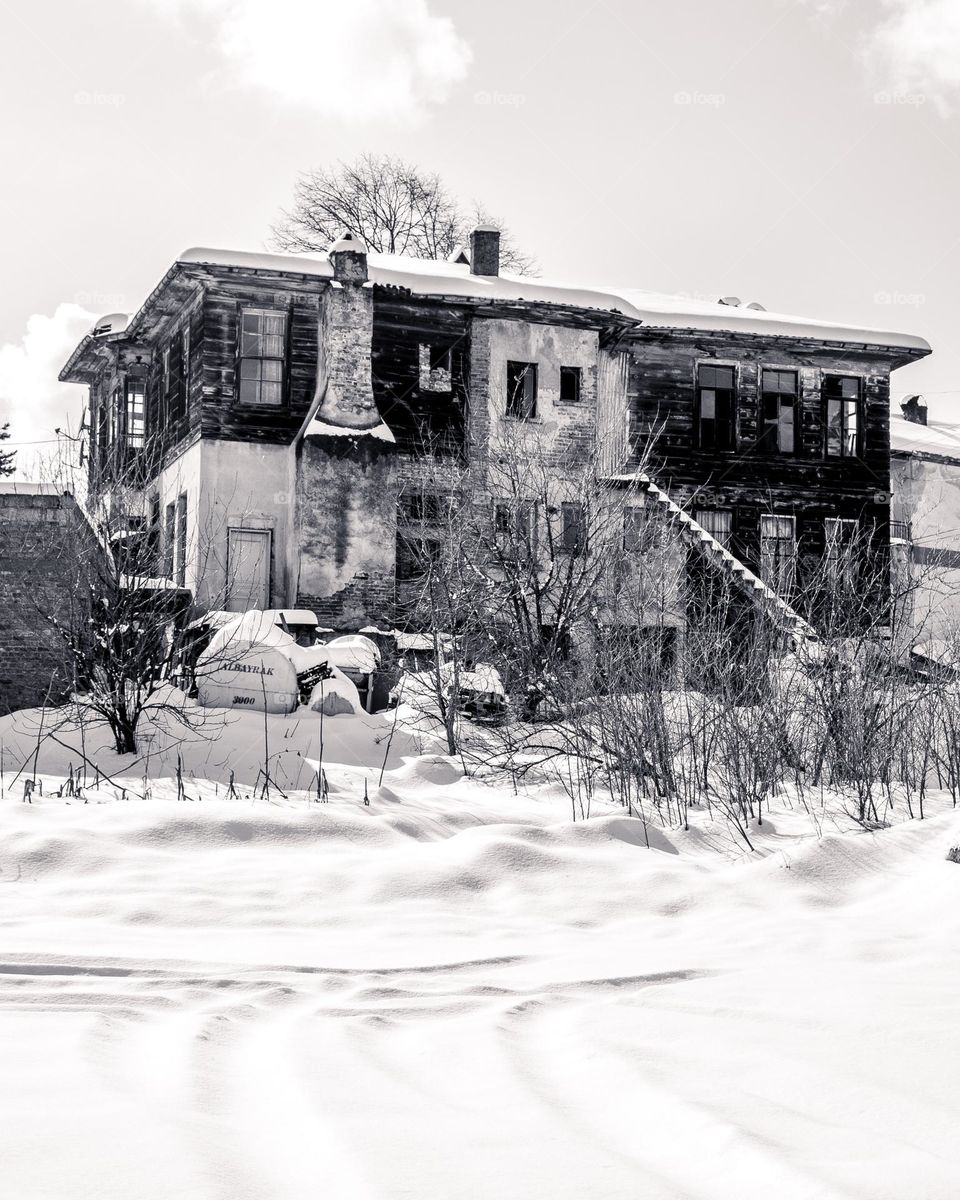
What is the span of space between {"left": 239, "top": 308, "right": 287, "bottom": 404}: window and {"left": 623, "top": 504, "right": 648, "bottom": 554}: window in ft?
22.3

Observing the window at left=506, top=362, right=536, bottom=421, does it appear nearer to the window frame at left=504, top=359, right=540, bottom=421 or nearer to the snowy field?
the window frame at left=504, top=359, right=540, bottom=421

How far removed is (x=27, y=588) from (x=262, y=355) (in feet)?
25.7

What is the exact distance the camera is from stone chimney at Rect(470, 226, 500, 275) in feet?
81.0

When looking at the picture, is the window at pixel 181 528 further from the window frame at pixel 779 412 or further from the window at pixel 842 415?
the window at pixel 842 415

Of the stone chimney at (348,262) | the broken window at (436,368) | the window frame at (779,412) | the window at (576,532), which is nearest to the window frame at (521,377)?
the broken window at (436,368)

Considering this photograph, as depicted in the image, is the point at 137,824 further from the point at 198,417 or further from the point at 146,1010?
the point at 198,417

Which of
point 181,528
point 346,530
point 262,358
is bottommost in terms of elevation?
point 346,530

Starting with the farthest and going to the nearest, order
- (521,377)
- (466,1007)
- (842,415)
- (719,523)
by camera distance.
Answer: (842,415)
(719,523)
(521,377)
(466,1007)

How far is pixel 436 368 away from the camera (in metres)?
23.1

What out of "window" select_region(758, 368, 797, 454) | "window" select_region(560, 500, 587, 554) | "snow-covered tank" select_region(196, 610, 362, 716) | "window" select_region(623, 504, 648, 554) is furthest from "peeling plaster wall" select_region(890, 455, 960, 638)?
"snow-covered tank" select_region(196, 610, 362, 716)

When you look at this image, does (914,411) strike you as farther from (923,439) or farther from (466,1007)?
(466,1007)

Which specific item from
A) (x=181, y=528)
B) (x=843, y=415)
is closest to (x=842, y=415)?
(x=843, y=415)

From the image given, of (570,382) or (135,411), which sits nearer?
(570,382)

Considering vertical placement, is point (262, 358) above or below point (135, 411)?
above
